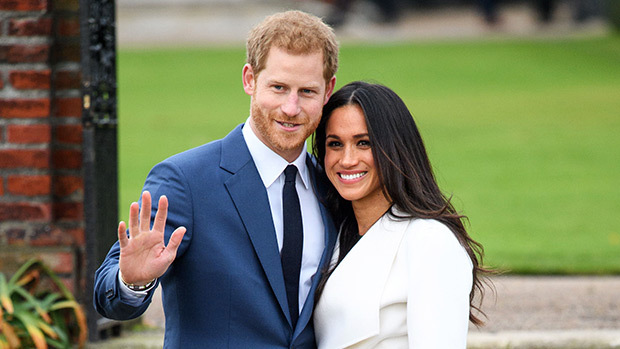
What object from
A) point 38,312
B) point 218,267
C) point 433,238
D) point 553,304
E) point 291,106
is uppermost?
point 291,106

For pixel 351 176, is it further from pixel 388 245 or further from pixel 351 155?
pixel 388 245

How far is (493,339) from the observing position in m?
5.18

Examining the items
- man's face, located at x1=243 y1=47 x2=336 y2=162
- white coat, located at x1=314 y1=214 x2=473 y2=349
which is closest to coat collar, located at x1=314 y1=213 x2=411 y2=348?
white coat, located at x1=314 y1=214 x2=473 y2=349

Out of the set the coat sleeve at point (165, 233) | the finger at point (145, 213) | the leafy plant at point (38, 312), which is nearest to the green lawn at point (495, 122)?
the leafy plant at point (38, 312)

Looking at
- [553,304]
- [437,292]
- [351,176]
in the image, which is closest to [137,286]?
[351,176]

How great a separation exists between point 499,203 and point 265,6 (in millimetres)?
17426

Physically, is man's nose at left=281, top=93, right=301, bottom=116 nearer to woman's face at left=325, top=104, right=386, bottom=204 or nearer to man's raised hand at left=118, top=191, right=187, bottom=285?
woman's face at left=325, top=104, right=386, bottom=204

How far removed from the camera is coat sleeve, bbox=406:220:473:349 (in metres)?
3.07

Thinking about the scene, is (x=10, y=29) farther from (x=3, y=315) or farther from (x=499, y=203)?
(x=499, y=203)

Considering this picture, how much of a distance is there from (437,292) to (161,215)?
98 cm

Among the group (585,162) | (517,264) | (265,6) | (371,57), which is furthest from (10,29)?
(265,6)

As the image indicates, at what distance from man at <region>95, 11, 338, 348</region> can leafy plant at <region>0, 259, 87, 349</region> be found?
1.48m

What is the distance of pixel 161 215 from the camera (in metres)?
2.93

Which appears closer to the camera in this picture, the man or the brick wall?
the man
